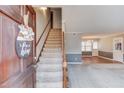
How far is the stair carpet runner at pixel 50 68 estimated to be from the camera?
4.73m

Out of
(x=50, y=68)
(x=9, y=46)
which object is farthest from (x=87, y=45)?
(x=9, y=46)

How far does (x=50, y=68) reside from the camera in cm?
533

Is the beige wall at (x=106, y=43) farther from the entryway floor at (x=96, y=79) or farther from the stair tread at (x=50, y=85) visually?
the stair tread at (x=50, y=85)

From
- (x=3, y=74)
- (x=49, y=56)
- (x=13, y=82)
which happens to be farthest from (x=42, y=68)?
(x=3, y=74)

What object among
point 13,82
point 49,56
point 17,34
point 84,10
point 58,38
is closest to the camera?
point 13,82

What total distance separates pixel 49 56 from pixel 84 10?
207cm

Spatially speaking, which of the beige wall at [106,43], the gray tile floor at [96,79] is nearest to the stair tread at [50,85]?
the gray tile floor at [96,79]

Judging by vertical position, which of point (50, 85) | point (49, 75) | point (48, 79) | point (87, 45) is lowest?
point (50, 85)

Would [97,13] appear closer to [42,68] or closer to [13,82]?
[42,68]

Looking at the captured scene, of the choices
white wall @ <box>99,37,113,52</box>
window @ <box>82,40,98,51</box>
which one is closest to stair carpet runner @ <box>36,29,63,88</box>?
white wall @ <box>99,37,113,52</box>

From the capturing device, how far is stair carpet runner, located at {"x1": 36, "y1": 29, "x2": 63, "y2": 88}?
4.73 meters

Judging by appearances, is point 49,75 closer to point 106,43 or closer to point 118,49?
point 118,49

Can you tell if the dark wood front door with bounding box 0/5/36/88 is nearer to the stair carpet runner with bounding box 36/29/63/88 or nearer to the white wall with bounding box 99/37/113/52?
the stair carpet runner with bounding box 36/29/63/88
